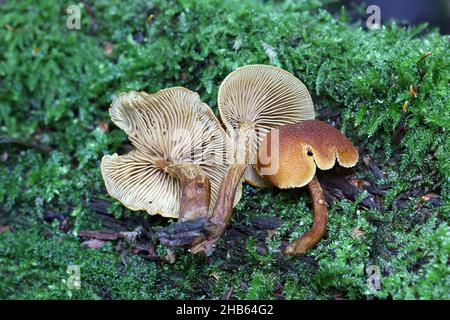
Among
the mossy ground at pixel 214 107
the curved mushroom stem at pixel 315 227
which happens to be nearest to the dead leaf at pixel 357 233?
the mossy ground at pixel 214 107

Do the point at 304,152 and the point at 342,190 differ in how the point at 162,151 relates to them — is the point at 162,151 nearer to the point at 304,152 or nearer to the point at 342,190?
the point at 304,152

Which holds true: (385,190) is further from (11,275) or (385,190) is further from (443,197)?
(11,275)

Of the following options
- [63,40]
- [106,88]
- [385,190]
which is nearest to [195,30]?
[106,88]

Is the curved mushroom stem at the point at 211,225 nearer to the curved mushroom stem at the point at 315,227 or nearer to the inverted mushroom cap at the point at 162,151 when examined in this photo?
the inverted mushroom cap at the point at 162,151

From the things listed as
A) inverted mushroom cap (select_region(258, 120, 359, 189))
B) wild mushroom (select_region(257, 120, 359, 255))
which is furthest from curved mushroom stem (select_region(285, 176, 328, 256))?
inverted mushroom cap (select_region(258, 120, 359, 189))

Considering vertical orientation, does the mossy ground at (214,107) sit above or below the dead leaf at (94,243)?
above
